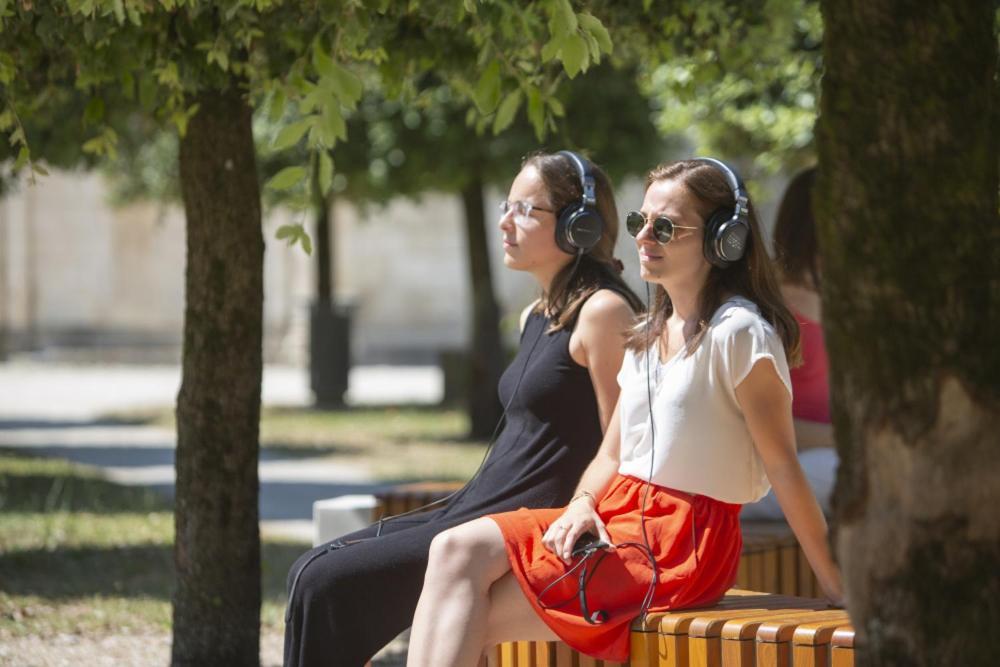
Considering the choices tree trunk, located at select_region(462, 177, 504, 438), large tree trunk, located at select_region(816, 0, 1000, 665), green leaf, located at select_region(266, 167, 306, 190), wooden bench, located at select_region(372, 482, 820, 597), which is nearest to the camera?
large tree trunk, located at select_region(816, 0, 1000, 665)

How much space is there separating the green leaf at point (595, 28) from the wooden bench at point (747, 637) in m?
1.50

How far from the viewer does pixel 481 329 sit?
55.5 ft

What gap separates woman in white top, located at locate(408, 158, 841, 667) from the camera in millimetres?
3576

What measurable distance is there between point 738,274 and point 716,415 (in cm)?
39

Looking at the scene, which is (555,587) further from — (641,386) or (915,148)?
(915,148)

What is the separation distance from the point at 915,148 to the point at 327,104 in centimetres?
201

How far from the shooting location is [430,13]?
16.9 ft

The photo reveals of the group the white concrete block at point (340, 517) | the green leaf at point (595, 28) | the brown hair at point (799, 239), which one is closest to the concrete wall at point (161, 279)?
the white concrete block at point (340, 517)

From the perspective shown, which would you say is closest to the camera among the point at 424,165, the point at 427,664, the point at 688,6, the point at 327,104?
the point at 427,664

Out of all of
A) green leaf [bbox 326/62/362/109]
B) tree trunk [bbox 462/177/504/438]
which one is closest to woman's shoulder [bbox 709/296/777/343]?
green leaf [bbox 326/62/362/109]

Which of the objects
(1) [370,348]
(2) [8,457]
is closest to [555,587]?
(2) [8,457]

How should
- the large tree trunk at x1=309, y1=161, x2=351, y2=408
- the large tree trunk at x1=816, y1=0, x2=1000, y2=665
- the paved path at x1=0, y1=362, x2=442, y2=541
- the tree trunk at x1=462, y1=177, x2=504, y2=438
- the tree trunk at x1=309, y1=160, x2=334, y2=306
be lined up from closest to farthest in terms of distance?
1. the large tree trunk at x1=816, y1=0, x2=1000, y2=665
2. the paved path at x1=0, y1=362, x2=442, y2=541
3. the tree trunk at x1=462, y1=177, x2=504, y2=438
4. the tree trunk at x1=309, y1=160, x2=334, y2=306
5. the large tree trunk at x1=309, y1=161, x2=351, y2=408

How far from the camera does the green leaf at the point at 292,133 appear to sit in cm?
404

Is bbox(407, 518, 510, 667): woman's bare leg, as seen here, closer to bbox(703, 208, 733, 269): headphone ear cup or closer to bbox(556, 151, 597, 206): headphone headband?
bbox(703, 208, 733, 269): headphone ear cup
